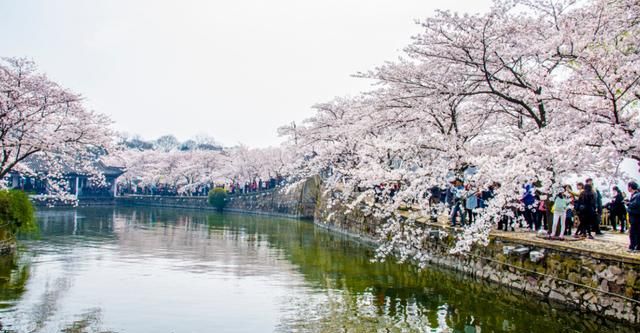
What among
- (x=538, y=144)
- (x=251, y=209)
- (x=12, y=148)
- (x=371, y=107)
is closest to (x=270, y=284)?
(x=371, y=107)

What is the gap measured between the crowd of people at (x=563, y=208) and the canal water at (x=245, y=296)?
Result: 7.06 ft

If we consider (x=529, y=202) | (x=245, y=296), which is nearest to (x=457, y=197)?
(x=529, y=202)

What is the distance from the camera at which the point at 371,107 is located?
17.7 meters

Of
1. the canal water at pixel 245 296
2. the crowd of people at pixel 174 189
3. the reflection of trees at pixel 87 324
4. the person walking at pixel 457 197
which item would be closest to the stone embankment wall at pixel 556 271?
the canal water at pixel 245 296

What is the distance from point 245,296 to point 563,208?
834 centimetres

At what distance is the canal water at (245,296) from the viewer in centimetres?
1056

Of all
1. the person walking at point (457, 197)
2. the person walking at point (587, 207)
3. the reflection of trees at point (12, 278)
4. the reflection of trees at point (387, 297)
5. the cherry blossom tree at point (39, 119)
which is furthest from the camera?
the cherry blossom tree at point (39, 119)

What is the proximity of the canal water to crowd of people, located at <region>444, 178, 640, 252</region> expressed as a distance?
2.15 m

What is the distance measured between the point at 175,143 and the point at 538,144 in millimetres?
109707

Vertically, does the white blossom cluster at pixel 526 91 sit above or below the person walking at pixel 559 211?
above

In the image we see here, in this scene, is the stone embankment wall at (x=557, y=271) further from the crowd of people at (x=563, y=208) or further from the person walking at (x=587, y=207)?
the person walking at (x=587, y=207)

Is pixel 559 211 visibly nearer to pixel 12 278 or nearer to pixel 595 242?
pixel 595 242

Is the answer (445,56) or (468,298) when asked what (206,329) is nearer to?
(468,298)

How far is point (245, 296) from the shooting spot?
13.2 meters
